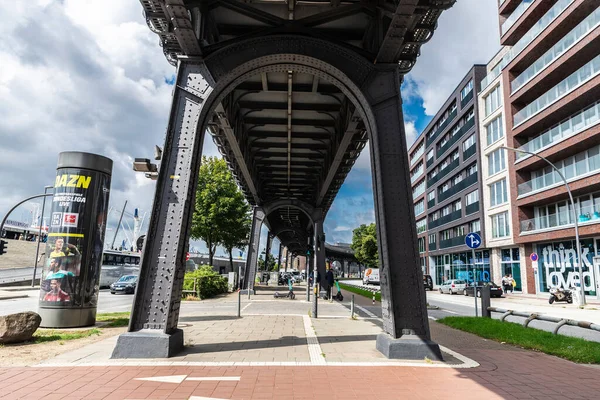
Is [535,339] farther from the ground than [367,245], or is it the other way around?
[367,245]

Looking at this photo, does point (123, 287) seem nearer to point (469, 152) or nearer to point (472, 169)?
point (472, 169)

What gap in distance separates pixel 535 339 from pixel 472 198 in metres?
36.5

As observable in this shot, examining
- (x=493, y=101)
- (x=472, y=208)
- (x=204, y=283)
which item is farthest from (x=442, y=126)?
(x=204, y=283)

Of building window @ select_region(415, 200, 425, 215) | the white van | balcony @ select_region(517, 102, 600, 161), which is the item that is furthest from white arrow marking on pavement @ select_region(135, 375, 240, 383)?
building window @ select_region(415, 200, 425, 215)

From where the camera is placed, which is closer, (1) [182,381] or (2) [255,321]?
(1) [182,381]

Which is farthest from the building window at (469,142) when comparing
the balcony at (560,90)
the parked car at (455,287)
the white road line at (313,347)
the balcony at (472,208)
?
the white road line at (313,347)

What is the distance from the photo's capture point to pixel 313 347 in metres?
8.45

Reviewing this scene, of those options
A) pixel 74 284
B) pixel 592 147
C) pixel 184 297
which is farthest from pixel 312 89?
pixel 592 147

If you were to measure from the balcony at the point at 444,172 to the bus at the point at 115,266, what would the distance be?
36.6 meters

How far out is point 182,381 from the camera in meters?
5.74

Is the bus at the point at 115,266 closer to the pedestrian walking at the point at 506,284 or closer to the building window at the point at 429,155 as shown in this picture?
the pedestrian walking at the point at 506,284

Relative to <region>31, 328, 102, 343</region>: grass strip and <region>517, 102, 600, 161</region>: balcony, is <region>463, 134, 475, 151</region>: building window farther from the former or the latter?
<region>31, 328, 102, 343</region>: grass strip

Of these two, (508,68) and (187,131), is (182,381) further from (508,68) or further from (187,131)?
(508,68)

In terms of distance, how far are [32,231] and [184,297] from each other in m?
85.5
